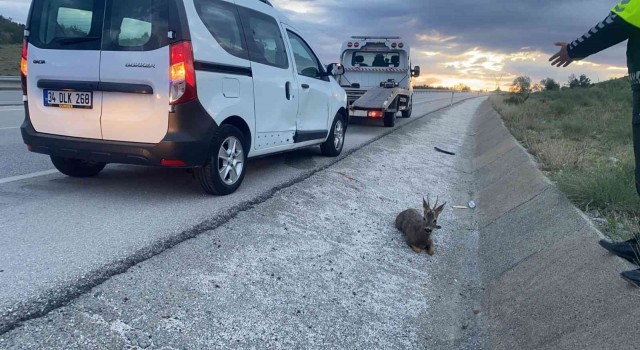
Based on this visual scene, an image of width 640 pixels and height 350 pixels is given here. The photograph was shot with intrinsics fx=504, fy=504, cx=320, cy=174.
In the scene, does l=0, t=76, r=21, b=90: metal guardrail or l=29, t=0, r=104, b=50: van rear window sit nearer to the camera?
l=29, t=0, r=104, b=50: van rear window

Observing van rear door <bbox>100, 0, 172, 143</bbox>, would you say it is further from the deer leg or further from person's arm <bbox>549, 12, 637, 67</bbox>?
person's arm <bbox>549, 12, 637, 67</bbox>

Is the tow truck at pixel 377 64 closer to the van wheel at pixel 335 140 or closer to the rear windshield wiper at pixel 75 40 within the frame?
the van wheel at pixel 335 140

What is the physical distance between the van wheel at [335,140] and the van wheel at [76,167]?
3988 mm

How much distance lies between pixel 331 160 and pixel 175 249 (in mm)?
5111

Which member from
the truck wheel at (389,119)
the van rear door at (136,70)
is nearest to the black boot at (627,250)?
the van rear door at (136,70)

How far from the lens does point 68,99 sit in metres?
5.27

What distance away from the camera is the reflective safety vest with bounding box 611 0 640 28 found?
3293 millimetres

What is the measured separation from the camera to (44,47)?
17.4ft

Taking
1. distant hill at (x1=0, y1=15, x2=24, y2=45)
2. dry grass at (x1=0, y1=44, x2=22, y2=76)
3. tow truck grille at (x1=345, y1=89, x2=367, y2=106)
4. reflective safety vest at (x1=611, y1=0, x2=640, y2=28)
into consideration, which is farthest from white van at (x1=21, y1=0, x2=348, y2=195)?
distant hill at (x1=0, y1=15, x2=24, y2=45)

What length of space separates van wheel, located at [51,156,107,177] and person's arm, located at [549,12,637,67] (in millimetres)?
5244

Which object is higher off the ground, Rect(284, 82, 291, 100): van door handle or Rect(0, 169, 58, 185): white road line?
Rect(284, 82, 291, 100): van door handle

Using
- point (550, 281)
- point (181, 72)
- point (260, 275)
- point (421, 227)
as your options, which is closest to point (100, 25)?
point (181, 72)

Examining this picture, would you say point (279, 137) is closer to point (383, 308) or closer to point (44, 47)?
point (44, 47)

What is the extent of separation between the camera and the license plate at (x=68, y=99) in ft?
17.0
